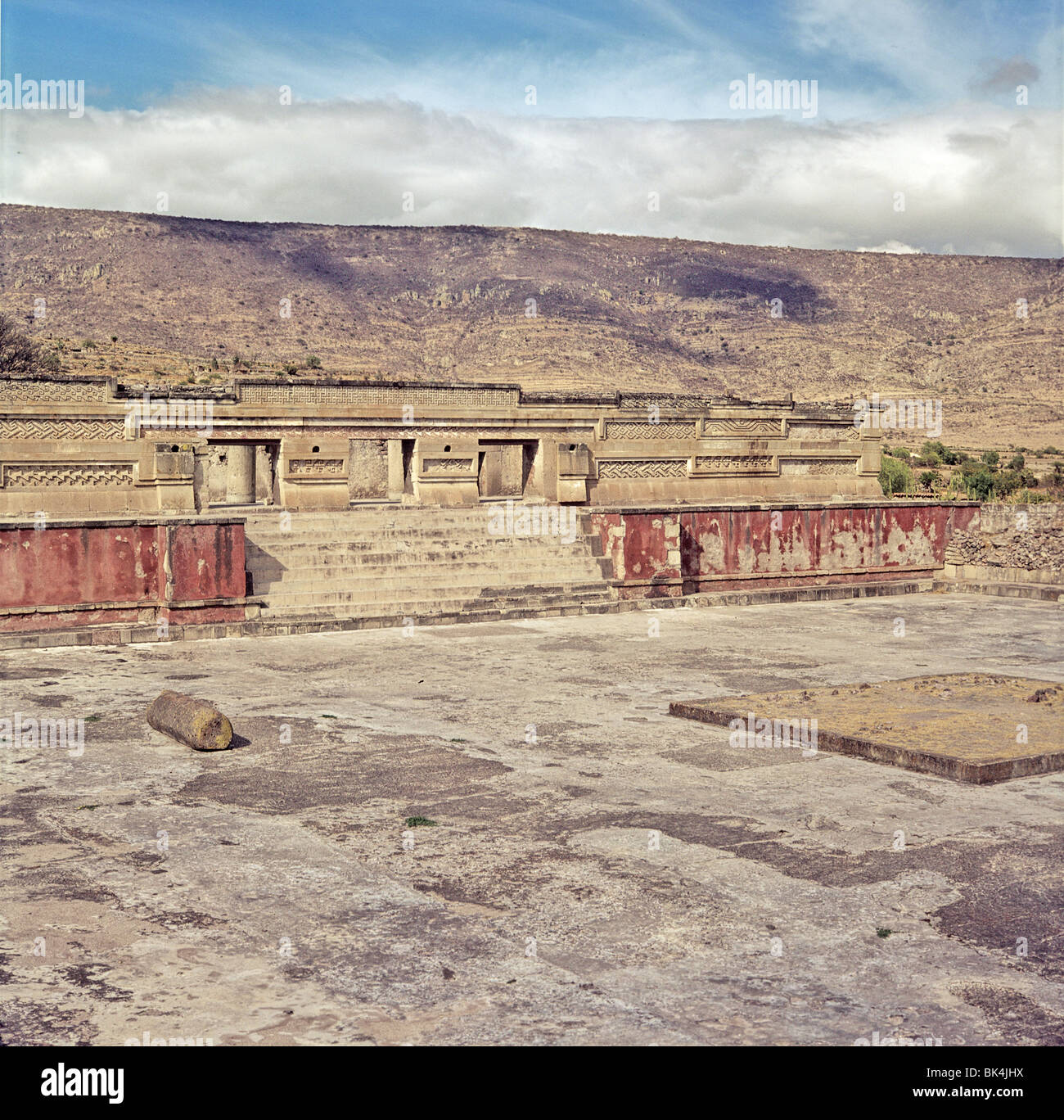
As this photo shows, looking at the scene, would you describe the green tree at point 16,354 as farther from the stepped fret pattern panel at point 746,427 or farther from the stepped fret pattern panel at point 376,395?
the stepped fret pattern panel at point 746,427

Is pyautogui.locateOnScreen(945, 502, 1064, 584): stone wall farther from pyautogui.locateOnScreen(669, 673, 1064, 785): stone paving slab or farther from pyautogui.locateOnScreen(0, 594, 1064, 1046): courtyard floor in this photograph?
pyautogui.locateOnScreen(0, 594, 1064, 1046): courtyard floor

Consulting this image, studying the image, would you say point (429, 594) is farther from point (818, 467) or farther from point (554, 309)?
point (554, 309)

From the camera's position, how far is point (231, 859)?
643cm

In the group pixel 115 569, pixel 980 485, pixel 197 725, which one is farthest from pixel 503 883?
pixel 980 485

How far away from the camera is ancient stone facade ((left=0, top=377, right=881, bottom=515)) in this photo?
19.4 metres

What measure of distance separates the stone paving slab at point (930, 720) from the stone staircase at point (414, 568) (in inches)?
275

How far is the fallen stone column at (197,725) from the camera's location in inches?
348

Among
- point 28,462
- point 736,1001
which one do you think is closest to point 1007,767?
point 736,1001

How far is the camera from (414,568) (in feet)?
58.7

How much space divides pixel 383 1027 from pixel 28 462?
16889mm

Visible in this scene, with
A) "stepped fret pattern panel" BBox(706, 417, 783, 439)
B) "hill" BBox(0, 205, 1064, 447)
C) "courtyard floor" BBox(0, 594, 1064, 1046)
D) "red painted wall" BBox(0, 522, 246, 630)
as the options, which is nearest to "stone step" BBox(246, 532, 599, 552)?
"red painted wall" BBox(0, 522, 246, 630)

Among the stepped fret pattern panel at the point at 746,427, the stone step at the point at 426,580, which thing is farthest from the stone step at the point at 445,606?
the stepped fret pattern panel at the point at 746,427

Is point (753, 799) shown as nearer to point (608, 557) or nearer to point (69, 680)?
point (69, 680)

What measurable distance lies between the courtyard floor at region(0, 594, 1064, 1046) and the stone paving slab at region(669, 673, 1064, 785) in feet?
0.68
